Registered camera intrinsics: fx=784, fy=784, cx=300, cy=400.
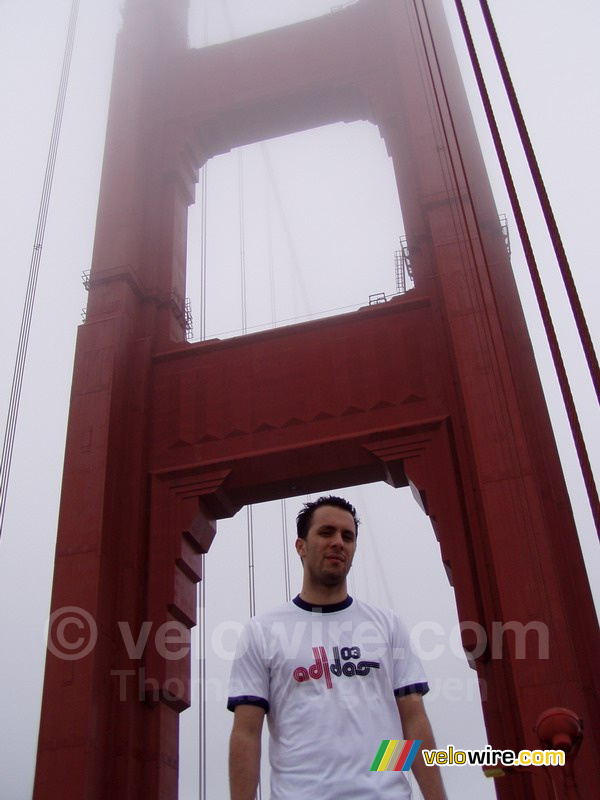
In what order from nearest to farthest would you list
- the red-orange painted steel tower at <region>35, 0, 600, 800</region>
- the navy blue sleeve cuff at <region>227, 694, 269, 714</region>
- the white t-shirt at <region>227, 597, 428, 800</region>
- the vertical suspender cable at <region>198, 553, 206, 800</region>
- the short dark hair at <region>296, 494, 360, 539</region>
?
the white t-shirt at <region>227, 597, 428, 800</region> < the navy blue sleeve cuff at <region>227, 694, 269, 714</region> < the short dark hair at <region>296, 494, 360, 539</region> < the red-orange painted steel tower at <region>35, 0, 600, 800</region> < the vertical suspender cable at <region>198, 553, 206, 800</region>

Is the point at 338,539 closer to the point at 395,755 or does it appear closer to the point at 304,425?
the point at 395,755

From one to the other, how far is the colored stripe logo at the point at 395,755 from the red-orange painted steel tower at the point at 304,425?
337cm

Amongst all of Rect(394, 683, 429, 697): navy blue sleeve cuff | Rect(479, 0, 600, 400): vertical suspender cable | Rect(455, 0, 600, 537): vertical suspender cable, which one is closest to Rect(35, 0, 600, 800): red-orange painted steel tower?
Rect(479, 0, 600, 400): vertical suspender cable

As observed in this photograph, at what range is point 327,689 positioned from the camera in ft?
6.00

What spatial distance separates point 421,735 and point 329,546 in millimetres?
500

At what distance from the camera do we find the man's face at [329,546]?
1981 millimetres

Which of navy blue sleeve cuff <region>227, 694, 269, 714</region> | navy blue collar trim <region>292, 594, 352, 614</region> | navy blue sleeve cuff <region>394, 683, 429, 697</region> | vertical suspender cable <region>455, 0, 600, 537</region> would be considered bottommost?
navy blue sleeve cuff <region>227, 694, 269, 714</region>

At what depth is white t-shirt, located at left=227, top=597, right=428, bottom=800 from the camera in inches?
66.6

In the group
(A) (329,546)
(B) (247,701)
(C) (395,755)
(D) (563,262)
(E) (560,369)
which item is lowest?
(C) (395,755)

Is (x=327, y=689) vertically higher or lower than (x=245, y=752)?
higher

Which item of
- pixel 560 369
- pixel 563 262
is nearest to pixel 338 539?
pixel 560 369

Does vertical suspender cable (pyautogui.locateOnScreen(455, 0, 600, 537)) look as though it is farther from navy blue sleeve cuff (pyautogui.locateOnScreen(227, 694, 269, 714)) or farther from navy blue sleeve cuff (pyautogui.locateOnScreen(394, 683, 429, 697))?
navy blue sleeve cuff (pyautogui.locateOnScreen(227, 694, 269, 714))

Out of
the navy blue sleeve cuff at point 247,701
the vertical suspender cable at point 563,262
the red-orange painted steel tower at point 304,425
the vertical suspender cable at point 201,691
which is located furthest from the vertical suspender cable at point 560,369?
the vertical suspender cable at point 201,691

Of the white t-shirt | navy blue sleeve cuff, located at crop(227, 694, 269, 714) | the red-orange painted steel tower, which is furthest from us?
the red-orange painted steel tower
